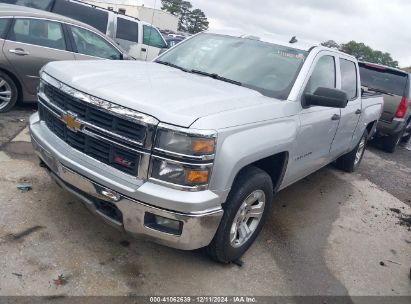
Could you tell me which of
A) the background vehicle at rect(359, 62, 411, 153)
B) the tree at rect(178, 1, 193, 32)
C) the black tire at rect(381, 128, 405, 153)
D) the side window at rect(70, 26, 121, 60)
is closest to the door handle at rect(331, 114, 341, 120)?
the side window at rect(70, 26, 121, 60)

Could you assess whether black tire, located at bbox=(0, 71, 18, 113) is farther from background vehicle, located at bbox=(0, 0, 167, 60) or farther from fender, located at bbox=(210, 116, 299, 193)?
fender, located at bbox=(210, 116, 299, 193)

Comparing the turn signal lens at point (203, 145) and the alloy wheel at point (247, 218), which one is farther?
the alloy wheel at point (247, 218)

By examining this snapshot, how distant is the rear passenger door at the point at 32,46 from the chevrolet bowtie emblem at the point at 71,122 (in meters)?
3.53

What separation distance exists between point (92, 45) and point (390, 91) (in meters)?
6.34

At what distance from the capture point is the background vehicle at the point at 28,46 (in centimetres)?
584

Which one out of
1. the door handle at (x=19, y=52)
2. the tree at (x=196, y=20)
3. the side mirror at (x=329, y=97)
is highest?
the side mirror at (x=329, y=97)

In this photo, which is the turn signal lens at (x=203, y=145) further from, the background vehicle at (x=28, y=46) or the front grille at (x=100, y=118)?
the background vehicle at (x=28, y=46)

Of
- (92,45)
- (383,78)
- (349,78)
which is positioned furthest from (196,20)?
(349,78)

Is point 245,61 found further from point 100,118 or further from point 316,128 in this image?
point 100,118

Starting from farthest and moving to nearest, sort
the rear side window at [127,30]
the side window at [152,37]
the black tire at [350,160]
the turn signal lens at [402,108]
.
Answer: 1. the side window at [152,37]
2. the rear side window at [127,30]
3. the turn signal lens at [402,108]
4. the black tire at [350,160]

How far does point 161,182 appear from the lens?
2.64m

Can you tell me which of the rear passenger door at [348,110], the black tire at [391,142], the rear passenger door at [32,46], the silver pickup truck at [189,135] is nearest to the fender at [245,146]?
the silver pickup truck at [189,135]

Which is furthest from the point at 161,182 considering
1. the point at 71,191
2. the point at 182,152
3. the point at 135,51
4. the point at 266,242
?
the point at 135,51

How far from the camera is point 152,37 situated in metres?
12.0
